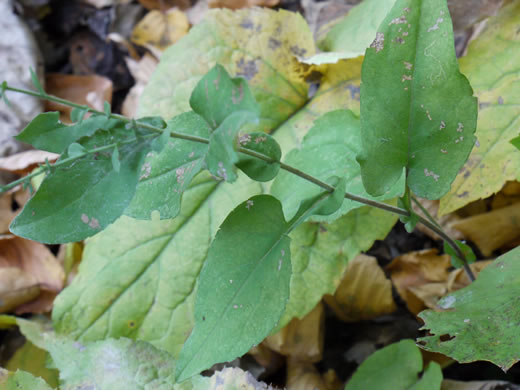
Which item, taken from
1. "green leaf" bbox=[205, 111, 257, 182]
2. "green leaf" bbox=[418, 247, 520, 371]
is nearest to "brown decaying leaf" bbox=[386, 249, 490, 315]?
"green leaf" bbox=[418, 247, 520, 371]

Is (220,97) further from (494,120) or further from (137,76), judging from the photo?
(137,76)

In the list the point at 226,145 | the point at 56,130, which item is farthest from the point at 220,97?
the point at 56,130

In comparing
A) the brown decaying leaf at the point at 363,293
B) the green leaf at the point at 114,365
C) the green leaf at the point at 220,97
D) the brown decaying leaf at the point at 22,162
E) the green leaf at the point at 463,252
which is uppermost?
the green leaf at the point at 220,97

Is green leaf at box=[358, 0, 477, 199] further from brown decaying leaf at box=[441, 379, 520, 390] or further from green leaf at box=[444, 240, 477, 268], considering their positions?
brown decaying leaf at box=[441, 379, 520, 390]

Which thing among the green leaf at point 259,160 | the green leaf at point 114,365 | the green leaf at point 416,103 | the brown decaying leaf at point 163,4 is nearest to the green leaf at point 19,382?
the green leaf at point 114,365

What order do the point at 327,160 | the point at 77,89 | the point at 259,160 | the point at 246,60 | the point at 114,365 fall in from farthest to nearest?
the point at 77,89 → the point at 246,60 → the point at 114,365 → the point at 327,160 → the point at 259,160

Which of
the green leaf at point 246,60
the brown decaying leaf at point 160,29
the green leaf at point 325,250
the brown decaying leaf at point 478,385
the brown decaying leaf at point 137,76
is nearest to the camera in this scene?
the brown decaying leaf at point 478,385

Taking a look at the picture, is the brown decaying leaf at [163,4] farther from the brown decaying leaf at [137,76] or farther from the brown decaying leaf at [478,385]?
the brown decaying leaf at [478,385]
